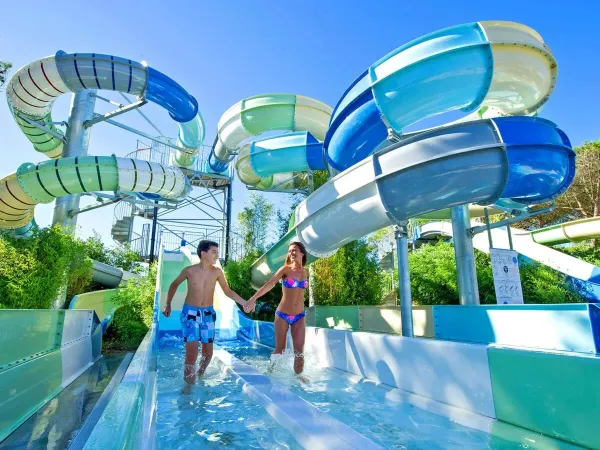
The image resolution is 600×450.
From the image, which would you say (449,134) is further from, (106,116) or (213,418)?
(106,116)

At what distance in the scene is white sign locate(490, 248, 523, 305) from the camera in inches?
174

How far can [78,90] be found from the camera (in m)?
9.29

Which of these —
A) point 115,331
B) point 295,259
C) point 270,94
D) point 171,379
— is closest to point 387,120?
point 295,259

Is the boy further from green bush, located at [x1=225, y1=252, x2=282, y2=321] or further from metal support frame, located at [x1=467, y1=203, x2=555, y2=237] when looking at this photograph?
green bush, located at [x1=225, y1=252, x2=282, y2=321]

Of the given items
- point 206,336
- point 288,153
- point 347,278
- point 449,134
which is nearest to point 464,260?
point 449,134

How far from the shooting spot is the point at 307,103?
24.6ft

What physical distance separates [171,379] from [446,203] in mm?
3369

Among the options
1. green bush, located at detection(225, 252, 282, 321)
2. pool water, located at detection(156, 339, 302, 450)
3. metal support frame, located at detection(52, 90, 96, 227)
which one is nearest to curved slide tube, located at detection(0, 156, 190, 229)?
metal support frame, located at detection(52, 90, 96, 227)

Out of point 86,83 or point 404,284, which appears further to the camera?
point 86,83

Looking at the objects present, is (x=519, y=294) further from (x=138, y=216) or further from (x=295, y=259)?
(x=138, y=216)

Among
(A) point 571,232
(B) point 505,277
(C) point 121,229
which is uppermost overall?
(C) point 121,229

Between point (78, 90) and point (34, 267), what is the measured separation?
520 cm

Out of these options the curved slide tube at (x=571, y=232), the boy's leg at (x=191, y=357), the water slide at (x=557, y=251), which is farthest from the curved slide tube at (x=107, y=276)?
the curved slide tube at (x=571, y=232)

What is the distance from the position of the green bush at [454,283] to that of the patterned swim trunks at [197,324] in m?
7.36
